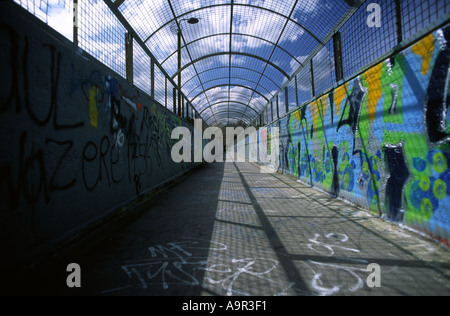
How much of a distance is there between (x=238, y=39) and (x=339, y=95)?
8.51 m

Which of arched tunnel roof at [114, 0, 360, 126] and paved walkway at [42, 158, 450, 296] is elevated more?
arched tunnel roof at [114, 0, 360, 126]

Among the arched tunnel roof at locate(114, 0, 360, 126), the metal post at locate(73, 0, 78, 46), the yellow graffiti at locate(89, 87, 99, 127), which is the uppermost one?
the arched tunnel roof at locate(114, 0, 360, 126)

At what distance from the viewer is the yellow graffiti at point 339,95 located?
5.32 metres

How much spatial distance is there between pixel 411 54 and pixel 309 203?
3315mm


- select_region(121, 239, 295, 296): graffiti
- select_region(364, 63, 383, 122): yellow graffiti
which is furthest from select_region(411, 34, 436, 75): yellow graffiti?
select_region(121, 239, 295, 296): graffiti

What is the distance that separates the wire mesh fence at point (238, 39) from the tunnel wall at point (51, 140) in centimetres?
43

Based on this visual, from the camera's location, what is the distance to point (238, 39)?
12.4m

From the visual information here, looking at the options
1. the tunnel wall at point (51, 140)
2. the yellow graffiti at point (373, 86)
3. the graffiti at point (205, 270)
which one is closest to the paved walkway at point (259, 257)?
the graffiti at point (205, 270)

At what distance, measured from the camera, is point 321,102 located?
663cm

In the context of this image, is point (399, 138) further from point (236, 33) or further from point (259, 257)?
point (236, 33)

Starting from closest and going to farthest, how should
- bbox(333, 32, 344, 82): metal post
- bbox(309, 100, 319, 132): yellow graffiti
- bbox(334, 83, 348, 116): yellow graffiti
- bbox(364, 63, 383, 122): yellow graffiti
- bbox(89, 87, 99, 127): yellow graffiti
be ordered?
1. bbox(89, 87, 99, 127): yellow graffiti
2. bbox(364, 63, 383, 122): yellow graffiti
3. bbox(334, 83, 348, 116): yellow graffiti
4. bbox(333, 32, 344, 82): metal post
5. bbox(309, 100, 319, 132): yellow graffiti

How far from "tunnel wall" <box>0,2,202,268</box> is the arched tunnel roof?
134 inches

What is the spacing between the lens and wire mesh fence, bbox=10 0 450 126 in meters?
3.88

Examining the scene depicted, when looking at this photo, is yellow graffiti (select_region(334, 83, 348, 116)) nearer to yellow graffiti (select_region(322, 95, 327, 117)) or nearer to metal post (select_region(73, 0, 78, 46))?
yellow graffiti (select_region(322, 95, 327, 117))
